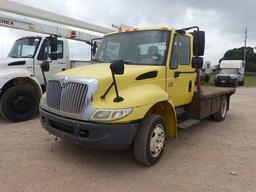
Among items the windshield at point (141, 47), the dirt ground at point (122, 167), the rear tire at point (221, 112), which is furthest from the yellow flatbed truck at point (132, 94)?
the rear tire at point (221, 112)

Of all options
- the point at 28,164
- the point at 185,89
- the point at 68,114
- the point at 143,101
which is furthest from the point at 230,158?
the point at 28,164

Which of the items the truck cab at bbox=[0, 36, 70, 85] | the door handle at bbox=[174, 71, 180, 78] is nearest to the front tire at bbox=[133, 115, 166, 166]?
the door handle at bbox=[174, 71, 180, 78]

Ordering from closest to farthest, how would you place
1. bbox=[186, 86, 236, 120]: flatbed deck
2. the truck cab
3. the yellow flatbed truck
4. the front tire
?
the yellow flatbed truck < the front tire < bbox=[186, 86, 236, 120]: flatbed deck < the truck cab

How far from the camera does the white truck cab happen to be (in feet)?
22.4

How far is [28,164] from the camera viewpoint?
410cm

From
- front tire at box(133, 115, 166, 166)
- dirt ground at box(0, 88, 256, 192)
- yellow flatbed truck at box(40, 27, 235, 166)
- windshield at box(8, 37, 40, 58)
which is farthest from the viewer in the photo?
windshield at box(8, 37, 40, 58)

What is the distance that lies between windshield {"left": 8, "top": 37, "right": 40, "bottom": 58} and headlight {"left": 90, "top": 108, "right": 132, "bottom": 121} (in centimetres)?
502

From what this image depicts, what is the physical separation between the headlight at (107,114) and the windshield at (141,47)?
4.74 ft

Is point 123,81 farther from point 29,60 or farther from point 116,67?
point 29,60

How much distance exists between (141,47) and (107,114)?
5.94 feet

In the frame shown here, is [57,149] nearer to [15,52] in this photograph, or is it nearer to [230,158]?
[230,158]

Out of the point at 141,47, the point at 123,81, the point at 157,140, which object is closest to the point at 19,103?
the point at 141,47

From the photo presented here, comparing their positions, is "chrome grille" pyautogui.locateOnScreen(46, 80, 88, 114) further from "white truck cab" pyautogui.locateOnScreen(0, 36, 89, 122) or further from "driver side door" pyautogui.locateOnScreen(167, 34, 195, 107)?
"white truck cab" pyautogui.locateOnScreen(0, 36, 89, 122)

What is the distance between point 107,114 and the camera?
11.7 feet
